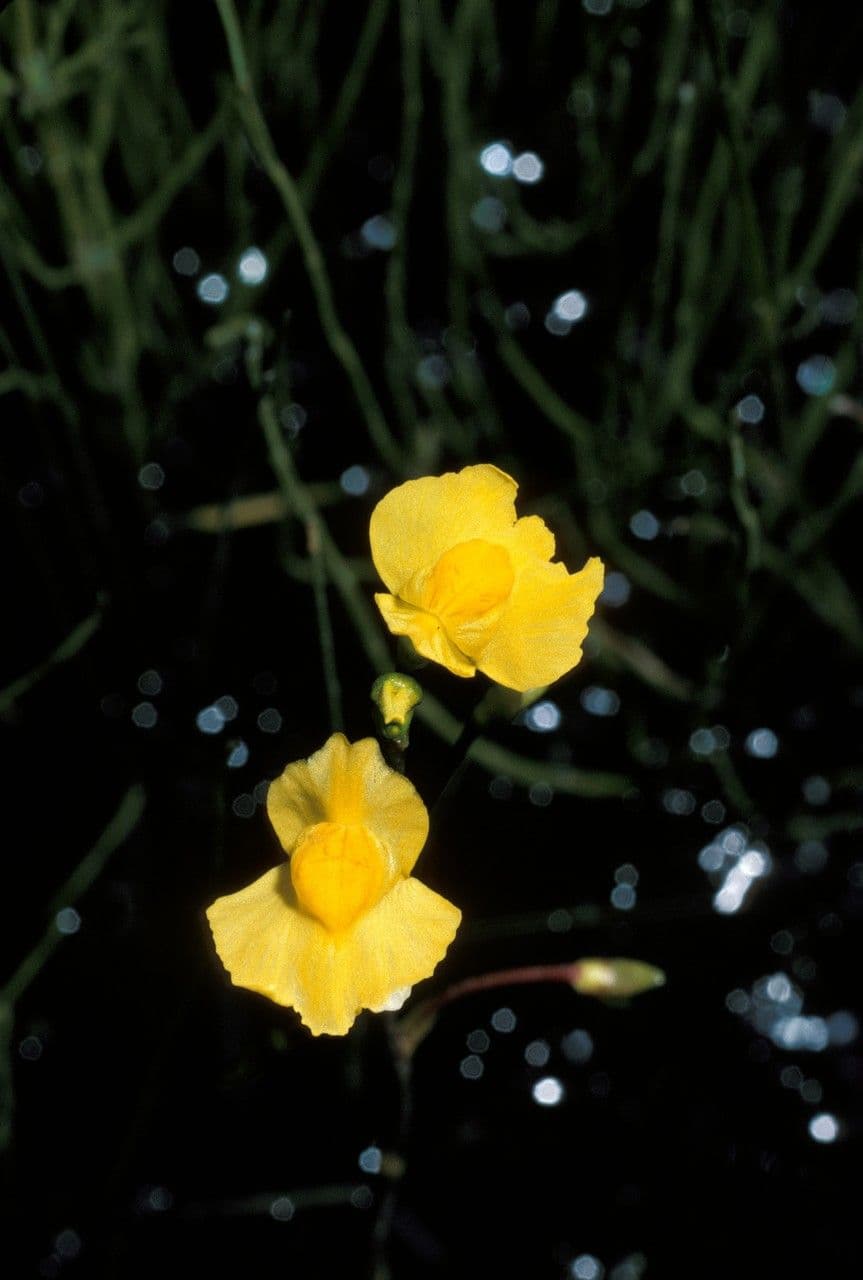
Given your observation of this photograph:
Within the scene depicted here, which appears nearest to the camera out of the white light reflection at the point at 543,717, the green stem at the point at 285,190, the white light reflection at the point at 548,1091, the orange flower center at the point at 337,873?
the orange flower center at the point at 337,873

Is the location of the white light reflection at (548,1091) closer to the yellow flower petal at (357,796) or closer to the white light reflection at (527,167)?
the yellow flower petal at (357,796)

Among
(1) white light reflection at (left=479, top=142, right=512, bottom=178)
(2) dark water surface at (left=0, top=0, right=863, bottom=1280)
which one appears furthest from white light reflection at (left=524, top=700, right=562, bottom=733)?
(1) white light reflection at (left=479, top=142, right=512, bottom=178)

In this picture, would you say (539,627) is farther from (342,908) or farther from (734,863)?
(734,863)

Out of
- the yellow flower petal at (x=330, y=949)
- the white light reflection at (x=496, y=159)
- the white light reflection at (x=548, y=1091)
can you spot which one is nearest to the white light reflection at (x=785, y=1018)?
the white light reflection at (x=548, y=1091)

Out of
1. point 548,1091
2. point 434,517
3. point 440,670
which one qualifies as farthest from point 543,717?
point 434,517

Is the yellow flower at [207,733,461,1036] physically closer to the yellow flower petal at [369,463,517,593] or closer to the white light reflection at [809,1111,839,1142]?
the yellow flower petal at [369,463,517,593]
